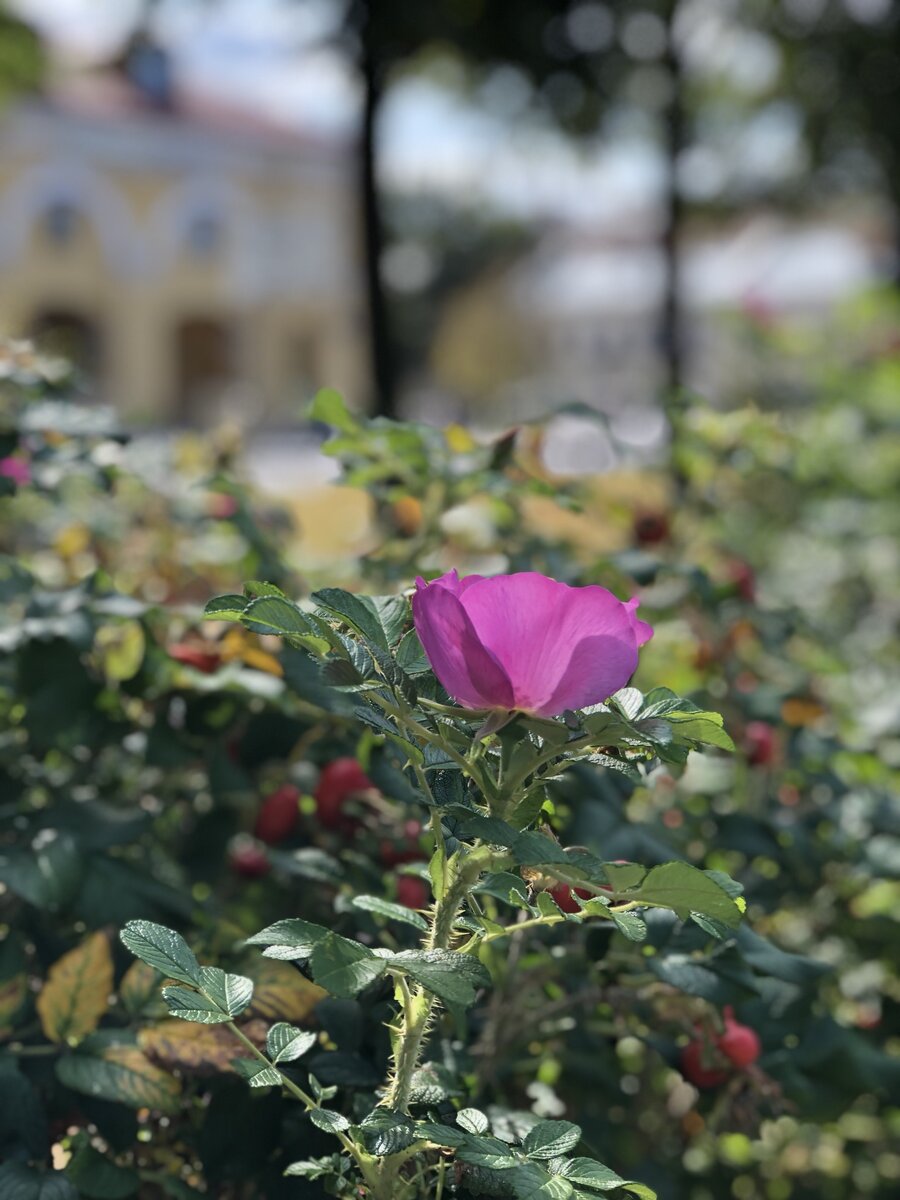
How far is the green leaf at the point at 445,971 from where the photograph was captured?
22.9 inches

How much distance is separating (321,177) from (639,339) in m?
10.9

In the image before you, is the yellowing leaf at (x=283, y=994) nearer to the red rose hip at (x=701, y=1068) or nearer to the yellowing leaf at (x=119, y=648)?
the red rose hip at (x=701, y=1068)

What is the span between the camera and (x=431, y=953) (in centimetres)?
61

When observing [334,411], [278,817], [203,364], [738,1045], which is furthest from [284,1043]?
[203,364]

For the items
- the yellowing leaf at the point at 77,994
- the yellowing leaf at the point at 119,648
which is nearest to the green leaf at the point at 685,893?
the yellowing leaf at the point at 77,994

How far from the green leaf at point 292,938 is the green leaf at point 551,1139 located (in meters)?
0.13

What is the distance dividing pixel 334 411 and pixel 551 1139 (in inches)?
26.7

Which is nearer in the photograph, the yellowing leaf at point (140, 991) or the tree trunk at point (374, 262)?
the yellowing leaf at point (140, 991)

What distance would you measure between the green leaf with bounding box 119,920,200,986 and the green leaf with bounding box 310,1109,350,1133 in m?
0.08

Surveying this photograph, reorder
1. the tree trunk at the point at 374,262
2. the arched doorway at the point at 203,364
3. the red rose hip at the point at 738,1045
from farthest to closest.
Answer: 1. the arched doorway at the point at 203,364
2. the tree trunk at the point at 374,262
3. the red rose hip at the point at 738,1045

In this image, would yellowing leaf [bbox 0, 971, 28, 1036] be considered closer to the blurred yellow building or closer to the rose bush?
the rose bush

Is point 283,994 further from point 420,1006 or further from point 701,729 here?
point 701,729

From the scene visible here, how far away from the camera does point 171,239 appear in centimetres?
2162

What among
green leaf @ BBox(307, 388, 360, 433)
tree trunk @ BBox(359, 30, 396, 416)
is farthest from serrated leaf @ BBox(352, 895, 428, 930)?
tree trunk @ BBox(359, 30, 396, 416)
